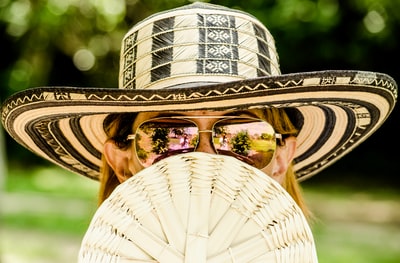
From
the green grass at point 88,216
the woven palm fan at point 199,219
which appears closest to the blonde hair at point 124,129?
the woven palm fan at point 199,219

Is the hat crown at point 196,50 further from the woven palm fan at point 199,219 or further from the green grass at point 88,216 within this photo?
the green grass at point 88,216

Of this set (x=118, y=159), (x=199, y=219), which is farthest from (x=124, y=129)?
(x=199, y=219)

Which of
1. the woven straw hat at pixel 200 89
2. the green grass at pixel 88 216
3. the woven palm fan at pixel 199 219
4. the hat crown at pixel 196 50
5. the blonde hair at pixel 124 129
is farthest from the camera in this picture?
the green grass at pixel 88 216

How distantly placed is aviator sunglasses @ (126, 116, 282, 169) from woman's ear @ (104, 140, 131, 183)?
12 centimetres

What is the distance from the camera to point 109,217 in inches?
60.6

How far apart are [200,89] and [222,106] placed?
8 cm

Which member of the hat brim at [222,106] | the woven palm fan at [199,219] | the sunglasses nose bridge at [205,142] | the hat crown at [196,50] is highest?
the hat crown at [196,50]

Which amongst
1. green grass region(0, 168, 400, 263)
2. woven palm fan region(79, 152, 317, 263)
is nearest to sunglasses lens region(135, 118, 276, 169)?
woven palm fan region(79, 152, 317, 263)

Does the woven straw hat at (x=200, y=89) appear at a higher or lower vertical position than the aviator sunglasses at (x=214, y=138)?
higher

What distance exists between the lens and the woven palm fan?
1497 millimetres

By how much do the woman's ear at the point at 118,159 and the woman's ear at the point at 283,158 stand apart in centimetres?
38

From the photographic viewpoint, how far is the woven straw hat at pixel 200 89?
5.26ft

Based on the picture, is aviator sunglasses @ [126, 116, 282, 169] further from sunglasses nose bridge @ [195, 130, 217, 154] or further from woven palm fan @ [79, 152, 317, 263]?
woven palm fan @ [79, 152, 317, 263]

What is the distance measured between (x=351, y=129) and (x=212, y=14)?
0.55 meters
